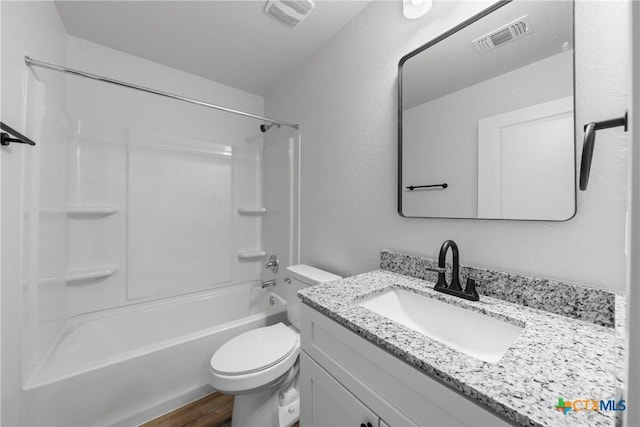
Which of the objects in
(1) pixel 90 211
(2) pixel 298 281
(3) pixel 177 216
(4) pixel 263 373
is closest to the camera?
(4) pixel 263 373

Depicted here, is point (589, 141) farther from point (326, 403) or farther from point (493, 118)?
point (326, 403)

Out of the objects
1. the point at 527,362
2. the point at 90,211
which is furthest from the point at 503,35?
the point at 90,211

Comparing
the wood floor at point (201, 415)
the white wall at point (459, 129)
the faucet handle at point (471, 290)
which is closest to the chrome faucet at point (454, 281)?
the faucet handle at point (471, 290)

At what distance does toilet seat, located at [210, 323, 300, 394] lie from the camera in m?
1.12

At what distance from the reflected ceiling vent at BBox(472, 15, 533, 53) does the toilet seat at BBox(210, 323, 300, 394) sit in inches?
64.2

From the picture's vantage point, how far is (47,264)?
1275mm

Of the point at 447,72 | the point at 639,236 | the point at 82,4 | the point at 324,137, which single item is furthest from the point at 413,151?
the point at 82,4

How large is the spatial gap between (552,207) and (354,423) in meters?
0.89

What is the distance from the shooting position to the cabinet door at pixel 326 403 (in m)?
0.68

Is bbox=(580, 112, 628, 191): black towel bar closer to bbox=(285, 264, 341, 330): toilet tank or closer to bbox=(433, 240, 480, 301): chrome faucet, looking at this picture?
bbox=(433, 240, 480, 301): chrome faucet

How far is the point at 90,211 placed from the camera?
5.36 ft

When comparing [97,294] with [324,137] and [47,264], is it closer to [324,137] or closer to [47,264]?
[47,264]

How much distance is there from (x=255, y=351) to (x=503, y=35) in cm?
175

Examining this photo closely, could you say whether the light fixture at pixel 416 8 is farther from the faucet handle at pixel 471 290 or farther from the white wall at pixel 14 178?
the white wall at pixel 14 178
